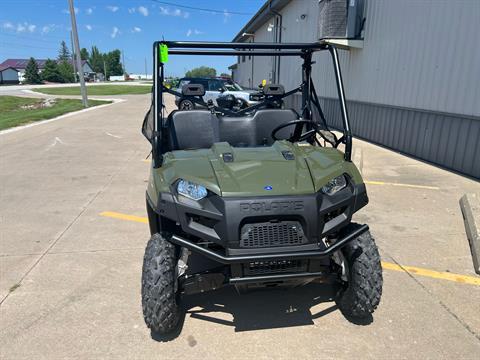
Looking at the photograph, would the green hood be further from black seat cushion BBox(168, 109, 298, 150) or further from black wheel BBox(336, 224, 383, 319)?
black seat cushion BBox(168, 109, 298, 150)

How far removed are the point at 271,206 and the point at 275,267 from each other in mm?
366

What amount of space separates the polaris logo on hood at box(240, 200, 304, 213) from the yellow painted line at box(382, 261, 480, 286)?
172cm

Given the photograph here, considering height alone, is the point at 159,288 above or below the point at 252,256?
below

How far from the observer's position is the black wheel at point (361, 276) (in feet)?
8.26

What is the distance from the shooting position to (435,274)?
3389 millimetres

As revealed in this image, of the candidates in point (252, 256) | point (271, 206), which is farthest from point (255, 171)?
point (252, 256)

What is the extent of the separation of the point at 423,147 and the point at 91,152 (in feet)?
23.4

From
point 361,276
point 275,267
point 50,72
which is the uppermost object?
point 50,72

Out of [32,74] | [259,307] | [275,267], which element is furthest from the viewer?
[32,74]

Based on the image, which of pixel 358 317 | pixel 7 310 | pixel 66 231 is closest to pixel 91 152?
pixel 66 231

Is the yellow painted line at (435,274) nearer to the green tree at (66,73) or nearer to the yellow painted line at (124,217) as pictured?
the yellow painted line at (124,217)

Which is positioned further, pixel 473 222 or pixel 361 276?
pixel 473 222

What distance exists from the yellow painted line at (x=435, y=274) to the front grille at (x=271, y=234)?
5.43 ft

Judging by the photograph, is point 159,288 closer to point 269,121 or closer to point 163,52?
point 163,52
